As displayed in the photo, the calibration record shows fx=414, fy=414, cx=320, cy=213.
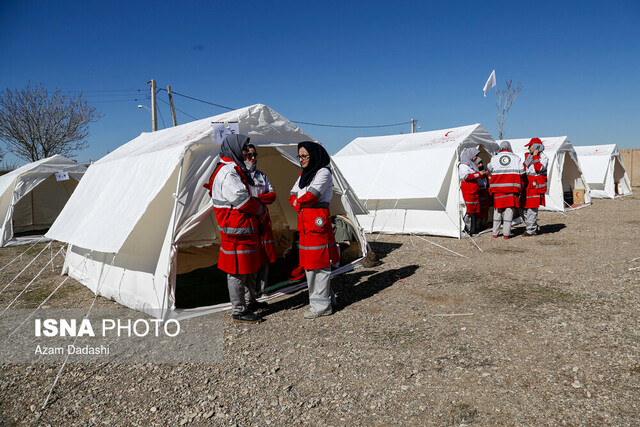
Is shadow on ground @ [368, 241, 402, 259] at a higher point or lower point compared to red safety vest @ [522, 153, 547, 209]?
lower

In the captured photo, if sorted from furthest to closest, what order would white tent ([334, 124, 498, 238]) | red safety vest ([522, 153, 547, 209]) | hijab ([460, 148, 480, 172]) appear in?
white tent ([334, 124, 498, 238]) < hijab ([460, 148, 480, 172]) < red safety vest ([522, 153, 547, 209])

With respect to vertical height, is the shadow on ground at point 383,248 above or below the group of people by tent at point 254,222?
below

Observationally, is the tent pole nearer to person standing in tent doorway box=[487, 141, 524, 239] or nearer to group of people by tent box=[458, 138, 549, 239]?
group of people by tent box=[458, 138, 549, 239]

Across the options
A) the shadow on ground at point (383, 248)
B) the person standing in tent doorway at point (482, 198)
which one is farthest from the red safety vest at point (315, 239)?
the person standing in tent doorway at point (482, 198)

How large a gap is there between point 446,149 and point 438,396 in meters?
6.29

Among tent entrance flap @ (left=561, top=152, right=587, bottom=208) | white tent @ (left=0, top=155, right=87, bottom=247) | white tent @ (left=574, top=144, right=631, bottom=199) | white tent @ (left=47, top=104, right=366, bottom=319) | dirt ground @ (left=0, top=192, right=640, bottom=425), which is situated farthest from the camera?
white tent @ (left=574, top=144, right=631, bottom=199)

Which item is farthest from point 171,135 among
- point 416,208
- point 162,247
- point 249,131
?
point 416,208

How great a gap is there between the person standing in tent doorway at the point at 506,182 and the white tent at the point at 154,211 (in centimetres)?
301

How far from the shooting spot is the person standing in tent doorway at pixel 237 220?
142 inches

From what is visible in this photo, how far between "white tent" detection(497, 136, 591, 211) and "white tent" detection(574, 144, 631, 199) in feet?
5.14

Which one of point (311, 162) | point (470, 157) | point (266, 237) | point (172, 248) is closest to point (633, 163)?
point (470, 157)

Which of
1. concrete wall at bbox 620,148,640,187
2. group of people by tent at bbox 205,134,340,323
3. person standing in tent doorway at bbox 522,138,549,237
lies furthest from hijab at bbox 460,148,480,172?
concrete wall at bbox 620,148,640,187

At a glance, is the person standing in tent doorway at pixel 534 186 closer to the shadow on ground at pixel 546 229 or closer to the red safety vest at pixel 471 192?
the shadow on ground at pixel 546 229

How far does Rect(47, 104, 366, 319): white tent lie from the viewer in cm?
396
